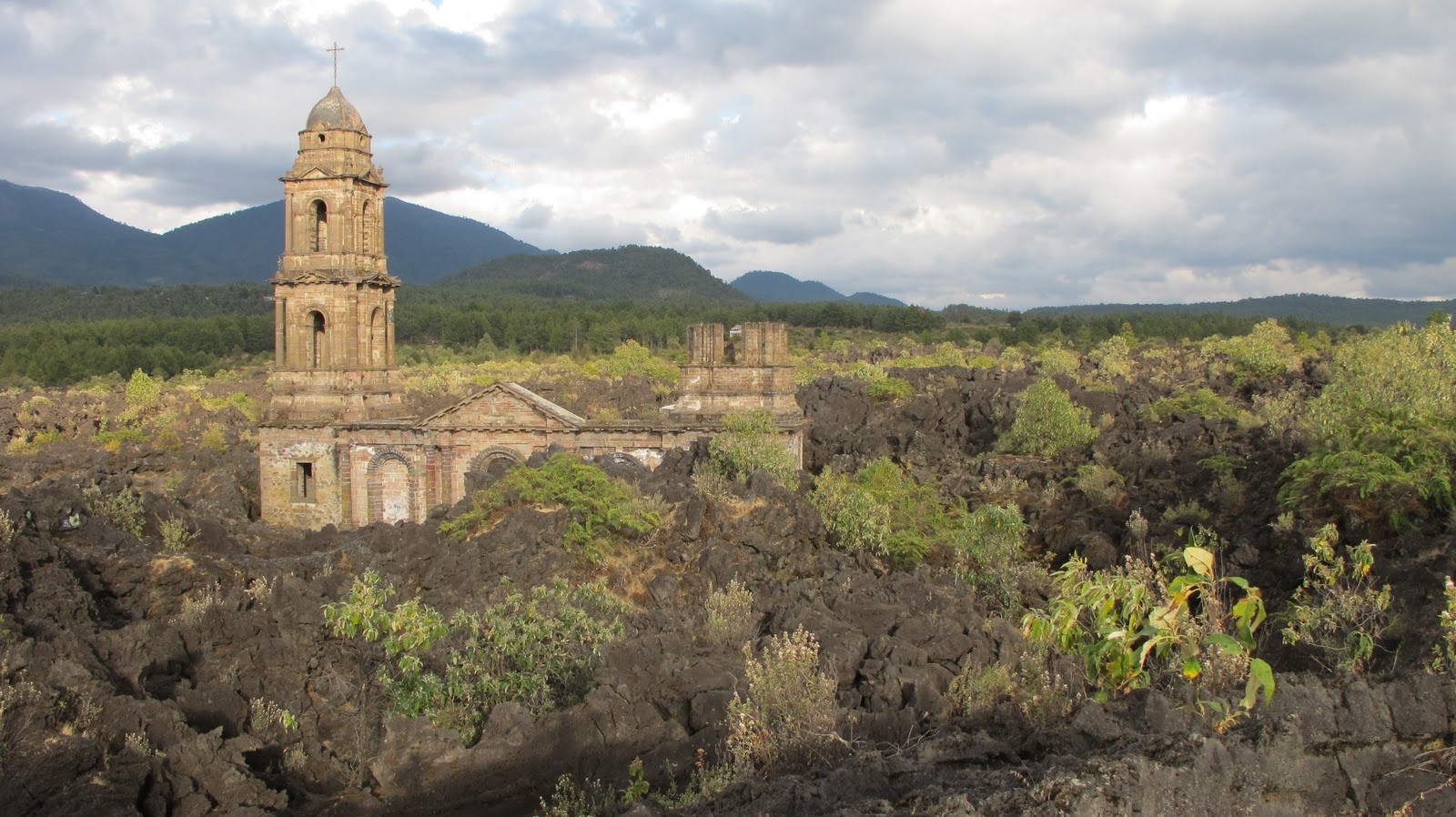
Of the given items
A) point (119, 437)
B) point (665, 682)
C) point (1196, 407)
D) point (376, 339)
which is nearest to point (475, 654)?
point (665, 682)

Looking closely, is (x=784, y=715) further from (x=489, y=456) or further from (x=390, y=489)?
(x=390, y=489)

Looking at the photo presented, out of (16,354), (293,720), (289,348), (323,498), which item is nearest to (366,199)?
(289,348)

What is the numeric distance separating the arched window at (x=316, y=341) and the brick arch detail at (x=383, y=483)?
3117 mm

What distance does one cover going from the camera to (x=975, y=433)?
114 ft

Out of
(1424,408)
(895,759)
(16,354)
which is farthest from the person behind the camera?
(16,354)

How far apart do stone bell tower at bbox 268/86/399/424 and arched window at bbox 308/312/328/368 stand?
3 centimetres

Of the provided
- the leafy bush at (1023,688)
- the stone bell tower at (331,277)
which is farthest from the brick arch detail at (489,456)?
the leafy bush at (1023,688)

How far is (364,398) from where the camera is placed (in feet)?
87.7

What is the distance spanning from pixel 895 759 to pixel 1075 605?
5.44 ft

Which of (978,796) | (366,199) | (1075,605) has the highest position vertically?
(366,199)

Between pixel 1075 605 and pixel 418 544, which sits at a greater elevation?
pixel 1075 605

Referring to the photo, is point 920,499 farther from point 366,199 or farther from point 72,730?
point 72,730

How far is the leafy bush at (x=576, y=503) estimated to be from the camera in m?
16.6

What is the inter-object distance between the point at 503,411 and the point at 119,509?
28.4 ft
